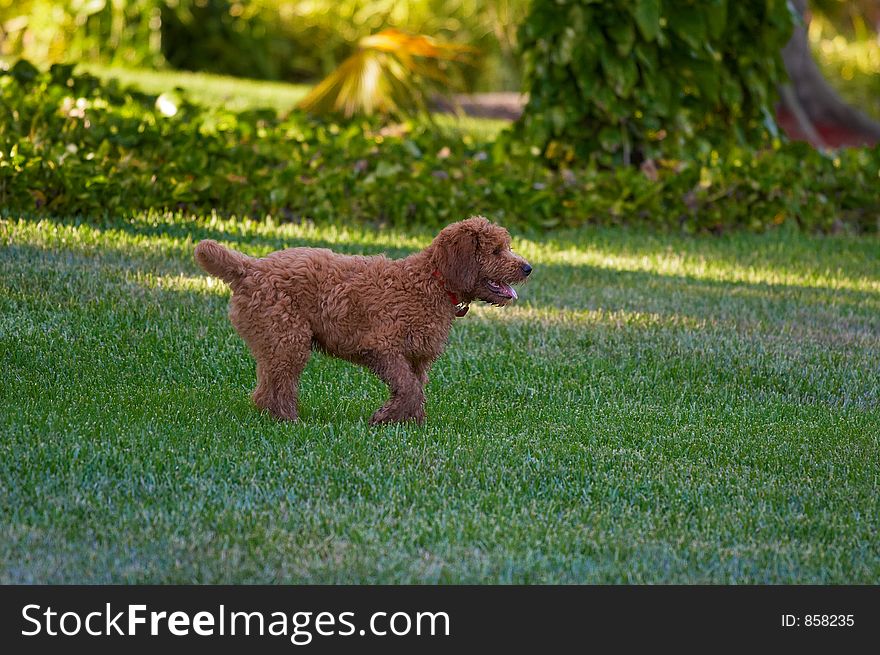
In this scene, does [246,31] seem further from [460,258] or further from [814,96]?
[460,258]

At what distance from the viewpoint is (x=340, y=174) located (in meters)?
8.68

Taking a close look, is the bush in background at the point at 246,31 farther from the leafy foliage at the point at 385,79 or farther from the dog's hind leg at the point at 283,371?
the dog's hind leg at the point at 283,371

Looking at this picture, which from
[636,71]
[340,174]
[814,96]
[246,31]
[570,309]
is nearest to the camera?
[570,309]

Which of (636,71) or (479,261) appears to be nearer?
(479,261)

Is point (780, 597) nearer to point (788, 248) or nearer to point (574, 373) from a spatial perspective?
point (574, 373)

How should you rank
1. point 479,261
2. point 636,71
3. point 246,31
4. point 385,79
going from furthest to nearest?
point 246,31, point 385,79, point 636,71, point 479,261

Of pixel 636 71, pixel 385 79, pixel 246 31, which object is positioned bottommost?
pixel 636 71

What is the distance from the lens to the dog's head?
4.73 meters

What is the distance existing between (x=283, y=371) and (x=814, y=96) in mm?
13182

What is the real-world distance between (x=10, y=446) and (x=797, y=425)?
3227mm

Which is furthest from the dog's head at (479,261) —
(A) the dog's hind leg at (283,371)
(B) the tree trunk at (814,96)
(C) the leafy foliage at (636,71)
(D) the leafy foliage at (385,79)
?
(B) the tree trunk at (814,96)

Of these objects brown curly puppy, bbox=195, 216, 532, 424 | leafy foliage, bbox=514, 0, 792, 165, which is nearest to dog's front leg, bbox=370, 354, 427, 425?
brown curly puppy, bbox=195, 216, 532, 424

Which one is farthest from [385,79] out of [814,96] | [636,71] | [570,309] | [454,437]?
[814,96]

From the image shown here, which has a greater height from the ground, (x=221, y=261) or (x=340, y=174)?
(x=340, y=174)
